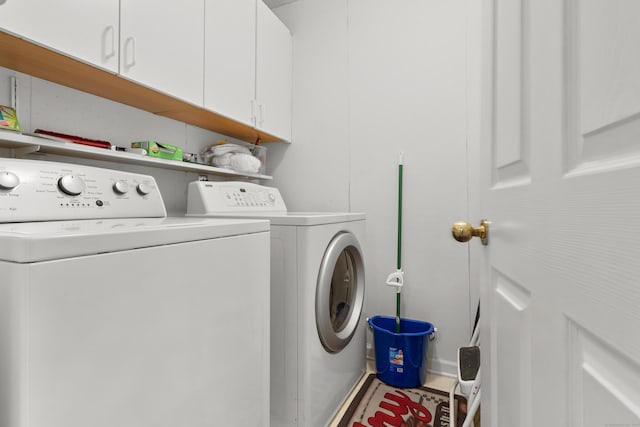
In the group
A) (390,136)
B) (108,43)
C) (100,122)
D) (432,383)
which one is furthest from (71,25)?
(432,383)

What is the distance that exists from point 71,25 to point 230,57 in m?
0.82

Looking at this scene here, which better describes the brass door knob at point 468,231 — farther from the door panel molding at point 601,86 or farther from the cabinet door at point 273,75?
the cabinet door at point 273,75

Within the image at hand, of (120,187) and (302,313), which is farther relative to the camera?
(302,313)

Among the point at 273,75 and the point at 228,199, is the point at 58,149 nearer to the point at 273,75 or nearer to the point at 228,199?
the point at 228,199

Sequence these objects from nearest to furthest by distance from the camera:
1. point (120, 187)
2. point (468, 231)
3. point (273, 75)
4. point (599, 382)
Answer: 1. point (599, 382)
2. point (468, 231)
3. point (120, 187)
4. point (273, 75)

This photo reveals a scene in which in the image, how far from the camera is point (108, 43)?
1203 millimetres

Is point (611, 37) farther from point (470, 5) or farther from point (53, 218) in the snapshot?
point (470, 5)

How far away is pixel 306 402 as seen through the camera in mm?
1399

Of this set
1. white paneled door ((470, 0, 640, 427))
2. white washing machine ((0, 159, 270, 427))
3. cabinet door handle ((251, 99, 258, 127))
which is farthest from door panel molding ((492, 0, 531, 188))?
cabinet door handle ((251, 99, 258, 127))

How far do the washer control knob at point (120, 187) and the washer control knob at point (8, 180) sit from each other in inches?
10.8

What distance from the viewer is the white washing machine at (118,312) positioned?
520 millimetres

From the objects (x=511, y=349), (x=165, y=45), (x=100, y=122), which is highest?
(x=165, y=45)

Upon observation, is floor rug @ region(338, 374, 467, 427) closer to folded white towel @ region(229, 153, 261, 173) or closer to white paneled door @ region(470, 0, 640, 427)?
white paneled door @ region(470, 0, 640, 427)

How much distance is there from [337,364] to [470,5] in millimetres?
2168
